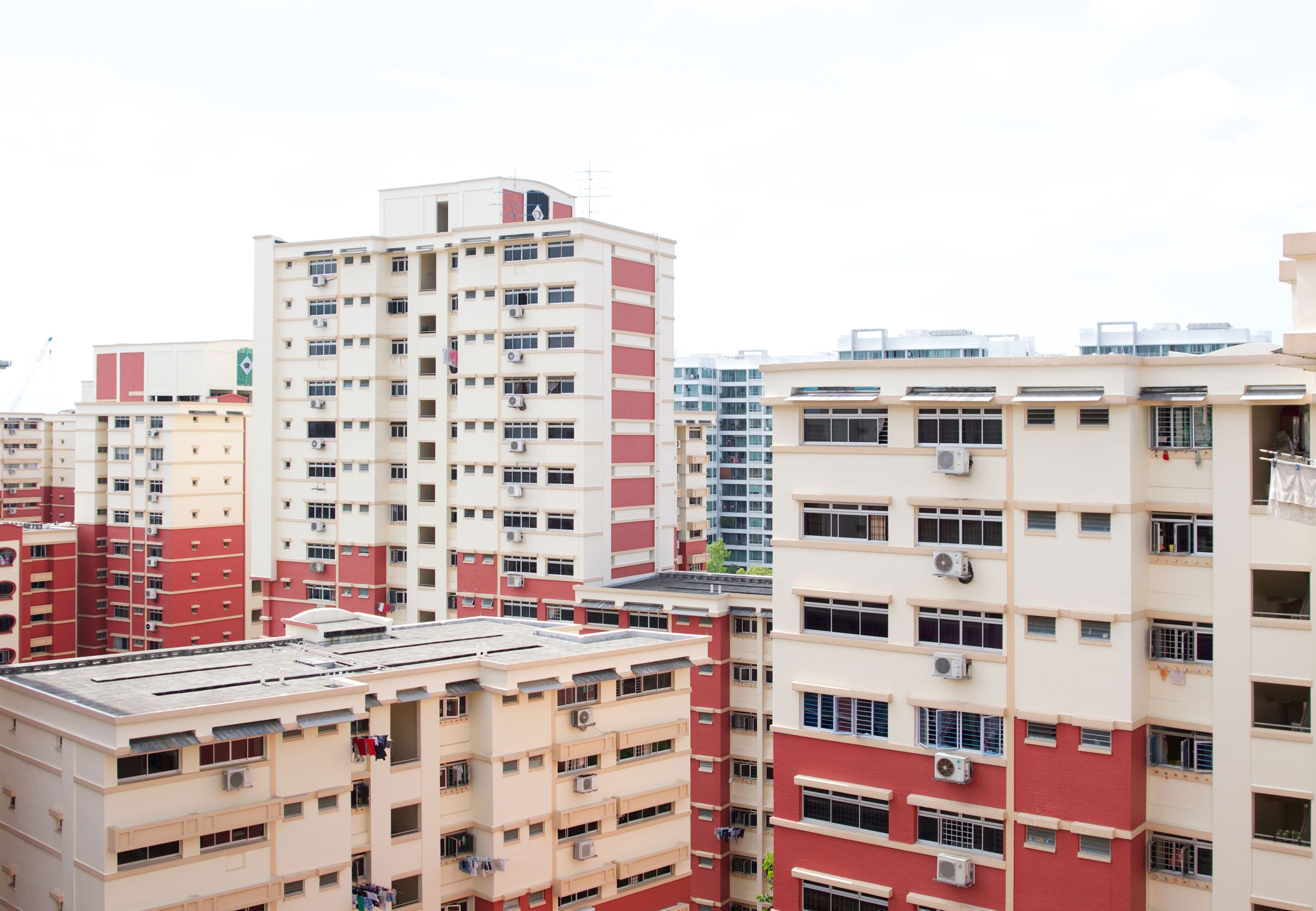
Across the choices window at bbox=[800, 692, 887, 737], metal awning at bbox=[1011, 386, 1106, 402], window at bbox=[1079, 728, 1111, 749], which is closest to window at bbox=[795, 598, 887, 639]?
window at bbox=[800, 692, 887, 737]

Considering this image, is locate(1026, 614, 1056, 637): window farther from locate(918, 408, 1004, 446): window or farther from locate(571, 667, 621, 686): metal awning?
locate(571, 667, 621, 686): metal awning

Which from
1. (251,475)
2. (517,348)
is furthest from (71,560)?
(517,348)

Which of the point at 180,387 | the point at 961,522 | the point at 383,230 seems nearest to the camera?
the point at 961,522

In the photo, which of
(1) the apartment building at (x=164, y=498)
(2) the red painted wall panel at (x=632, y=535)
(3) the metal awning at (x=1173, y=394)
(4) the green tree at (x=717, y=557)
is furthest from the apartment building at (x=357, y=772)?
(4) the green tree at (x=717, y=557)

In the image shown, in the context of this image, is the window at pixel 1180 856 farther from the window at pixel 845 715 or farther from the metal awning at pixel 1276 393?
the metal awning at pixel 1276 393

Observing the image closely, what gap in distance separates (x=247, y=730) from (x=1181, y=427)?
15678 millimetres

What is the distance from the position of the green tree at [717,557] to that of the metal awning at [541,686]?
47330mm

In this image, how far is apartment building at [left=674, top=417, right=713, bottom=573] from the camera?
159 ft

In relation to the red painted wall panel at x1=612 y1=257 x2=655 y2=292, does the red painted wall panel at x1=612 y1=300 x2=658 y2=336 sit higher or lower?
lower

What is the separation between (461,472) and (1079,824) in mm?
24539

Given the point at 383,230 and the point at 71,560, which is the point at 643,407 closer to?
the point at 383,230

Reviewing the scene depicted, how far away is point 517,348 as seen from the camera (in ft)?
121

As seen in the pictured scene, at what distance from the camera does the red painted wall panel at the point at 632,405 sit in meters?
37.0

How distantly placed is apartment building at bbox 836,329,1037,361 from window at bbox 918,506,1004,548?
177 ft
